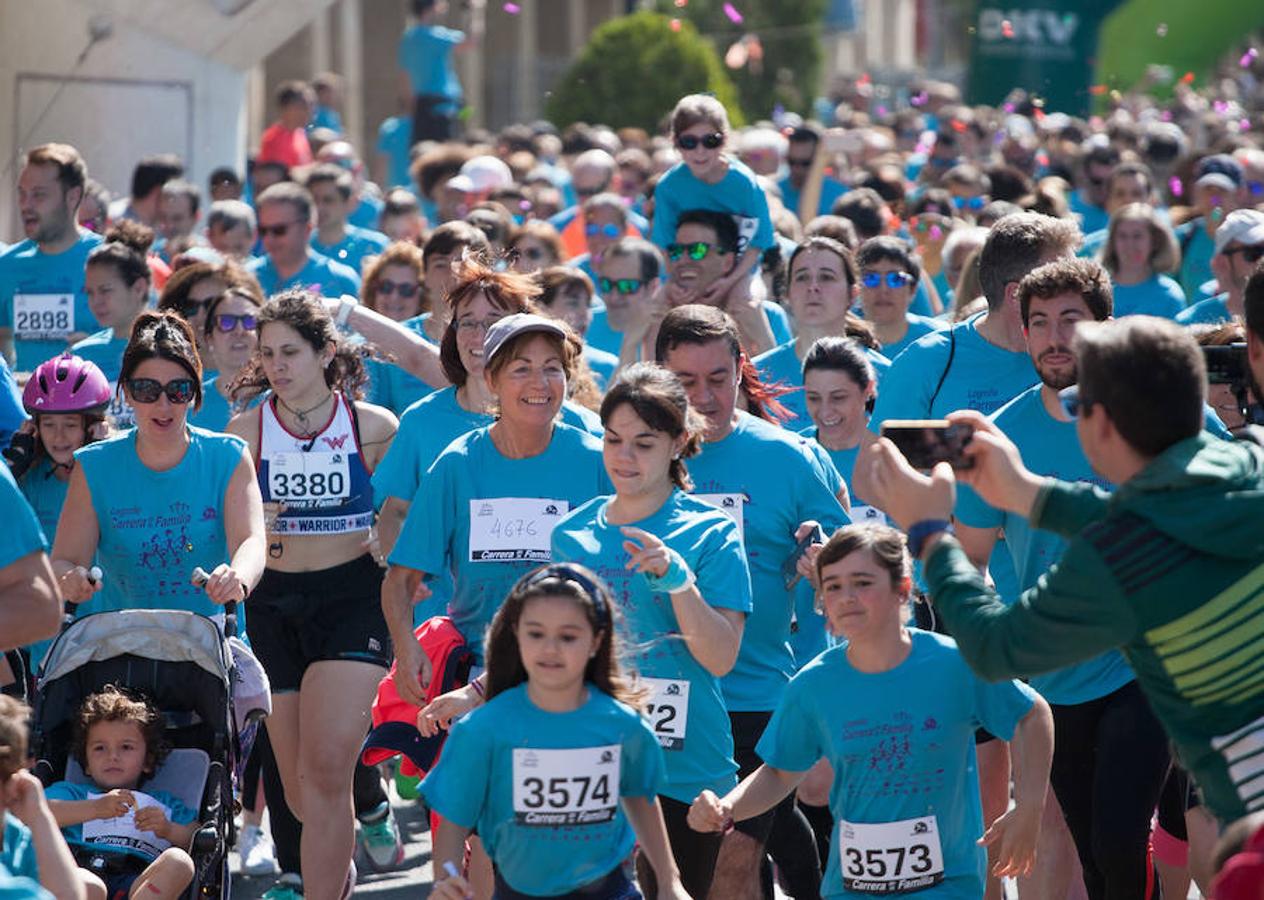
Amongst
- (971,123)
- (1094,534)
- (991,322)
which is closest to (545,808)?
(1094,534)

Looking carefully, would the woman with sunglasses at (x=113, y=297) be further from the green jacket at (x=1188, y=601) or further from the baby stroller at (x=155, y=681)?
the green jacket at (x=1188, y=601)

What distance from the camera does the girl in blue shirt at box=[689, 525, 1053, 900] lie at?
5176 mm

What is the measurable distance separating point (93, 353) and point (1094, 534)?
5.82 m

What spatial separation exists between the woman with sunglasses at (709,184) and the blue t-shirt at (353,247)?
298cm

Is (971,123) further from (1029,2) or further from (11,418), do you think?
(11,418)

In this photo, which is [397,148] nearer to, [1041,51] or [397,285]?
[1041,51]

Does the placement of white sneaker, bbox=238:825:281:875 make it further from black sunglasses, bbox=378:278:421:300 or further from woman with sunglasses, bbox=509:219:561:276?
woman with sunglasses, bbox=509:219:561:276

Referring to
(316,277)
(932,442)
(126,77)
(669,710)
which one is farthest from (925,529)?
(126,77)

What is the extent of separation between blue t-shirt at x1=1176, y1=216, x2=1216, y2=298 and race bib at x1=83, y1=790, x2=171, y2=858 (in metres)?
7.89

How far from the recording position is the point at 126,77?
14.8 m

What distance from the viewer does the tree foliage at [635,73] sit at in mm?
26344

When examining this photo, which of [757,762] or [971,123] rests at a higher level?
[971,123]

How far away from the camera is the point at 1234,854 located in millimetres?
3449

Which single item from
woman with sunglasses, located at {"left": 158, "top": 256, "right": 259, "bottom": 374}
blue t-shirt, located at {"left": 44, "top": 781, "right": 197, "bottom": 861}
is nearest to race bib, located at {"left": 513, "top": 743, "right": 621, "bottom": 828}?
blue t-shirt, located at {"left": 44, "top": 781, "right": 197, "bottom": 861}
